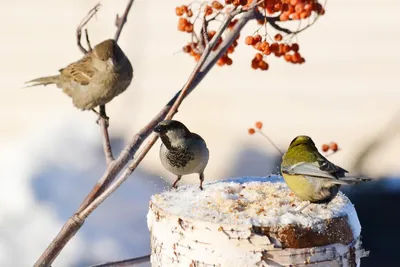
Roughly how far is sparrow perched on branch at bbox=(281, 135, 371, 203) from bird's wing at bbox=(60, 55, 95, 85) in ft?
3.08

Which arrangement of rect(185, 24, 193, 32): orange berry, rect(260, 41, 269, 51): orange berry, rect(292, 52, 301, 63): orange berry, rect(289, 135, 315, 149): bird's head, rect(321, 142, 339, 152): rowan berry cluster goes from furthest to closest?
rect(321, 142, 339, 152): rowan berry cluster < rect(292, 52, 301, 63): orange berry < rect(185, 24, 193, 32): orange berry < rect(260, 41, 269, 51): orange berry < rect(289, 135, 315, 149): bird's head

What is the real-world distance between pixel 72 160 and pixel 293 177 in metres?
2.79

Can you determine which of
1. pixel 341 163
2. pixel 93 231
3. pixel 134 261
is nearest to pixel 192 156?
pixel 134 261

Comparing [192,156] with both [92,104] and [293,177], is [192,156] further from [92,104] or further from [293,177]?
[92,104]

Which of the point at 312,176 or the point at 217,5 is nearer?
the point at 312,176

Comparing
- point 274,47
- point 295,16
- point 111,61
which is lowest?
point 111,61

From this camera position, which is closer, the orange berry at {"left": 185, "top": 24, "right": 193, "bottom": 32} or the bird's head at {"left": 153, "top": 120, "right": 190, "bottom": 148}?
the bird's head at {"left": 153, "top": 120, "right": 190, "bottom": 148}

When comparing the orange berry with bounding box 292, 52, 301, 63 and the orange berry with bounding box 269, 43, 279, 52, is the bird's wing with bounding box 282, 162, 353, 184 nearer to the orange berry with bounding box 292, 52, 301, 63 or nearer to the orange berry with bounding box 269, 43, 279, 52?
the orange berry with bounding box 269, 43, 279, 52

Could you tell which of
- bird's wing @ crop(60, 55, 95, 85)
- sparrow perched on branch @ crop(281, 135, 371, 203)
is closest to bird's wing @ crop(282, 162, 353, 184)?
sparrow perched on branch @ crop(281, 135, 371, 203)

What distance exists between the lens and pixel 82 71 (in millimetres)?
2311

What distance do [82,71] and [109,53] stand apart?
15cm

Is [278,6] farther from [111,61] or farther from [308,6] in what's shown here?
[111,61]

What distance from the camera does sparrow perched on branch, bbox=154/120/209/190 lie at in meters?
1.72

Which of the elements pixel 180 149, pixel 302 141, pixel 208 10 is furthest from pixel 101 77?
pixel 302 141
